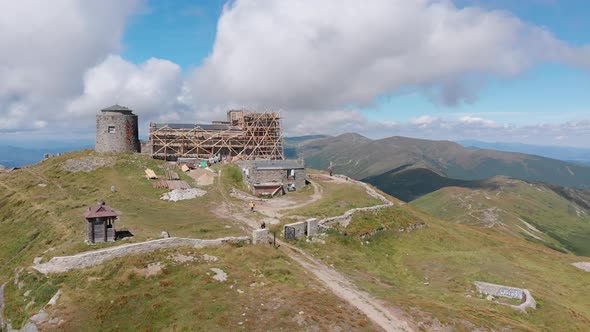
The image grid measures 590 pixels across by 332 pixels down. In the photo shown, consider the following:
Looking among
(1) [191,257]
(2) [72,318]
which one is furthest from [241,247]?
(2) [72,318]

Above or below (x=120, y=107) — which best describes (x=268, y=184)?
below

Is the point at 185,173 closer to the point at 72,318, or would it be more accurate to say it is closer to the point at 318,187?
the point at 318,187

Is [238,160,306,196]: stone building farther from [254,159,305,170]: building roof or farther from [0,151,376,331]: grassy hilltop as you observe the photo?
[0,151,376,331]: grassy hilltop

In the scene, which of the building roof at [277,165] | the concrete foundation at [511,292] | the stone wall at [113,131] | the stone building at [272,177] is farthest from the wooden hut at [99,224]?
the stone wall at [113,131]

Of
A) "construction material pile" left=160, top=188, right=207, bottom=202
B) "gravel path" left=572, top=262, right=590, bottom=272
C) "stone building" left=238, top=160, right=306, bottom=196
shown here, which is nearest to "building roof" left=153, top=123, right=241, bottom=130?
"stone building" left=238, top=160, right=306, bottom=196

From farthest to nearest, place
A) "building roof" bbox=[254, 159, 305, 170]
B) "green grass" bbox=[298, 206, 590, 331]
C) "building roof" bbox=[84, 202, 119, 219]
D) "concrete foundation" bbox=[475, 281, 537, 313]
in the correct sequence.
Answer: "building roof" bbox=[254, 159, 305, 170] < "building roof" bbox=[84, 202, 119, 219] < "concrete foundation" bbox=[475, 281, 537, 313] < "green grass" bbox=[298, 206, 590, 331]

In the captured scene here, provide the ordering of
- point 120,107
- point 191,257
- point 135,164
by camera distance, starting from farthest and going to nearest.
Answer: point 120,107
point 135,164
point 191,257

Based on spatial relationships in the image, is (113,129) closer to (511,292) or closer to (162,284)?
(162,284)
